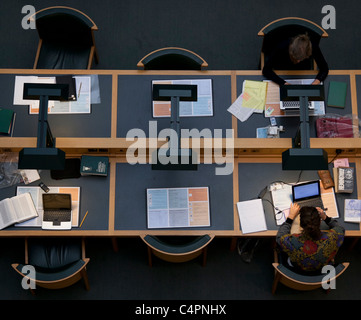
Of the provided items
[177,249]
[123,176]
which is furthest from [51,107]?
[177,249]

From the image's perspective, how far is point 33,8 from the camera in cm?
466

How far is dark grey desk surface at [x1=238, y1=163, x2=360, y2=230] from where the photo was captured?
3.37 metres

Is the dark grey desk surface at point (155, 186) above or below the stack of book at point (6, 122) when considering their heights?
below

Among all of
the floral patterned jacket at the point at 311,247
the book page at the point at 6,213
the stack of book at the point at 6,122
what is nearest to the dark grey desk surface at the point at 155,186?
the floral patterned jacket at the point at 311,247

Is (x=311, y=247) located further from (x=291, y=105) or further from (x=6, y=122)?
(x=6, y=122)

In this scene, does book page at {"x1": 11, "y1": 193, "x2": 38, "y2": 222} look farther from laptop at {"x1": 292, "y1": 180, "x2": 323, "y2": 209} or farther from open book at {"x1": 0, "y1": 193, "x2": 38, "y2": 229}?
laptop at {"x1": 292, "y1": 180, "x2": 323, "y2": 209}

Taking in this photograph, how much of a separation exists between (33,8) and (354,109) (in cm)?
335

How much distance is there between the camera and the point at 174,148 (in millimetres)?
2930

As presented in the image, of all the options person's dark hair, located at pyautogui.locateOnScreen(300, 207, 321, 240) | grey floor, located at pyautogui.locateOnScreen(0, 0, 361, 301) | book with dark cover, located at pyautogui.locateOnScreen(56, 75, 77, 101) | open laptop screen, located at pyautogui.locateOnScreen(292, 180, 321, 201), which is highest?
grey floor, located at pyautogui.locateOnScreen(0, 0, 361, 301)

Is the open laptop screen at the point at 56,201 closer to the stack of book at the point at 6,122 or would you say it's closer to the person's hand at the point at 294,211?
the stack of book at the point at 6,122

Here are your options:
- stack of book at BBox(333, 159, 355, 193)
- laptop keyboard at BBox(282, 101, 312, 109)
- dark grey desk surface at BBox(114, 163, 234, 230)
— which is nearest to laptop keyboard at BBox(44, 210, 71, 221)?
dark grey desk surface at BBox(114, 163, 234, 230)

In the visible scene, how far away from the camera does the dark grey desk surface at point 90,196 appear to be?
11.0 feet

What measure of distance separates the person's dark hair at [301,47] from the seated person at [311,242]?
3.93 feet

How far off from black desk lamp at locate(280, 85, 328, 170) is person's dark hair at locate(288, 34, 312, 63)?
1.67ft
